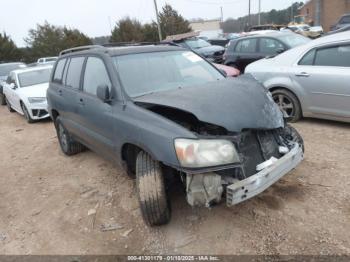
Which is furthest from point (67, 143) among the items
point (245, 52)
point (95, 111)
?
point (245, 52)

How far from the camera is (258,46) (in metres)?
9.13

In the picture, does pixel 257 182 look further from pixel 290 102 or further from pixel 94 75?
pixel 290 102

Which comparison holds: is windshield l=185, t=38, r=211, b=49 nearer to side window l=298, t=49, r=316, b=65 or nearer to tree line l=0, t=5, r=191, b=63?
side window l=298, t=49, r=316, b=65

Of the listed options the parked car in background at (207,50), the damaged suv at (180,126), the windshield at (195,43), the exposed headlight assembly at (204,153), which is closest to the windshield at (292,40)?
the parked car in background at (207,50)

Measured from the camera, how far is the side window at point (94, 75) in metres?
3.82

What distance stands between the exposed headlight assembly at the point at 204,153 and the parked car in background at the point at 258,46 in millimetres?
6605

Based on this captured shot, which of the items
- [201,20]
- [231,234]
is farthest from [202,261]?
[201,20]

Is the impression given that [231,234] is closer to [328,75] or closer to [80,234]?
[80,234]

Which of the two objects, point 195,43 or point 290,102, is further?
point 195,43

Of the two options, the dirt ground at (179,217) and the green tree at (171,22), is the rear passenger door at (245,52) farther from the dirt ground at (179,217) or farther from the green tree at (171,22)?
the green tree at (171,22)

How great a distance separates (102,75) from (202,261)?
7.81 ft

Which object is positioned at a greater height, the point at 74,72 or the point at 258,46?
the point at 74,72

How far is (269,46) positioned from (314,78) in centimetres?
397

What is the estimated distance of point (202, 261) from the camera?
9.03ft
